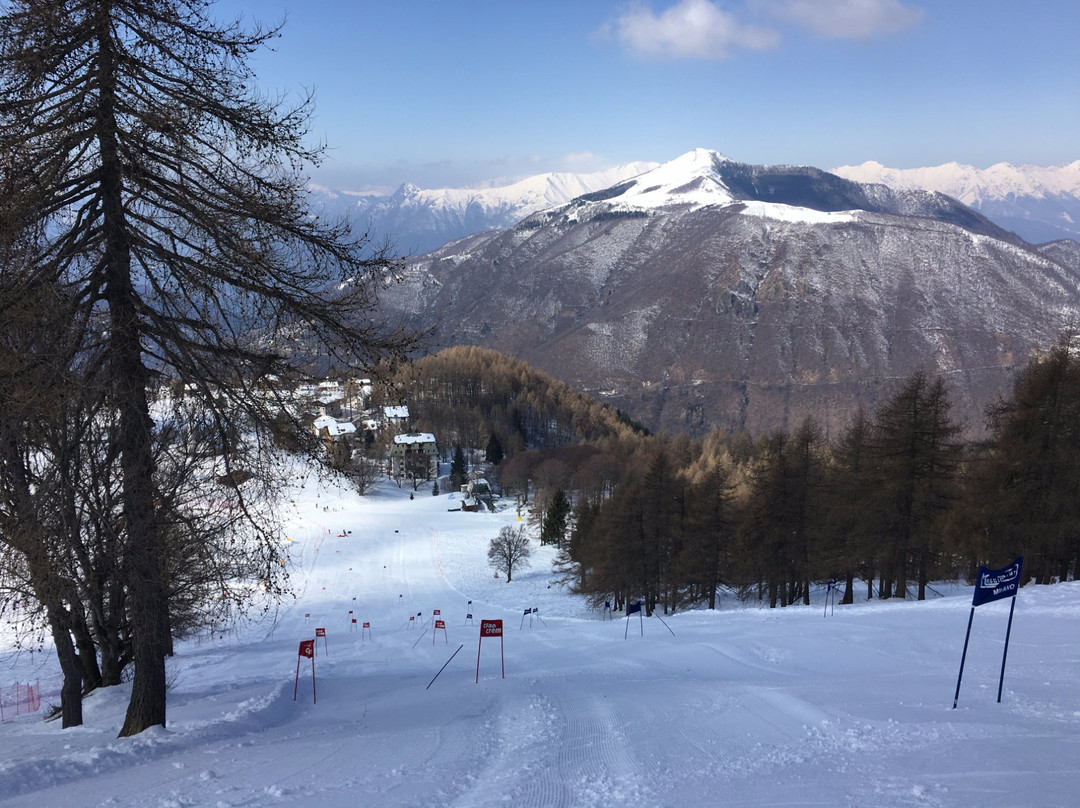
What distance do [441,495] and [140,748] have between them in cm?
8761

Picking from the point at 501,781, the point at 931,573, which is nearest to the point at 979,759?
the point at 501,781

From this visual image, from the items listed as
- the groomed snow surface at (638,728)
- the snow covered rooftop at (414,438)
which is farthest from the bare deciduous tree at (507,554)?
the snow covered rooftop at (414,438)

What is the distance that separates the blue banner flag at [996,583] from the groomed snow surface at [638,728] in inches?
62.3

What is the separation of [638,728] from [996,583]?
5.88 m

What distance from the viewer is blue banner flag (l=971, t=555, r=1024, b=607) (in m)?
10.3

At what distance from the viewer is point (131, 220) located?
8562 mm

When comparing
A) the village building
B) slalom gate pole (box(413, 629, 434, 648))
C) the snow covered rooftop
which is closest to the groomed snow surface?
slalom gate pole (box(413, 629, 434, 648))

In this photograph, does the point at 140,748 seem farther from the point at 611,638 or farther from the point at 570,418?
the point at 570,418

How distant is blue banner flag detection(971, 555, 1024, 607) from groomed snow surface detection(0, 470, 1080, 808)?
1.58 m

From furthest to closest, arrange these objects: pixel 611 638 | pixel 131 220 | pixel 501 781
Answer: pixel 611 638 < pixel 131 220 < pixel 501 781

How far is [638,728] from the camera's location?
9.66 meters

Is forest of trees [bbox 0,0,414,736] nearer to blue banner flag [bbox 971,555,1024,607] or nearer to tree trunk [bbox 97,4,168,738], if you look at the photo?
tree trunk [bbox 97,4,168,738]

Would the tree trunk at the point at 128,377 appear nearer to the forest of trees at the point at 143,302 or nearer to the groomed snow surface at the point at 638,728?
the forest of trees at the point at 143,302

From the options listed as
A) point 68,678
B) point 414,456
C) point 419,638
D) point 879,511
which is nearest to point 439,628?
point 419,638
